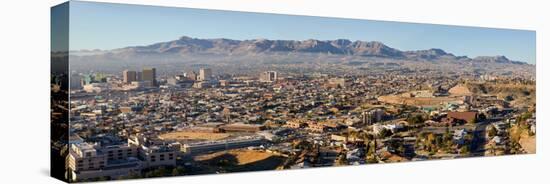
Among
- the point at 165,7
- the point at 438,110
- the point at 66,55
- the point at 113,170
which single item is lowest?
the point at 113,170

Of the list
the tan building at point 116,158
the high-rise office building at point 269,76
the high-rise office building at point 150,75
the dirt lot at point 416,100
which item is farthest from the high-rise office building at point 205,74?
the dirt lot at point 416,100

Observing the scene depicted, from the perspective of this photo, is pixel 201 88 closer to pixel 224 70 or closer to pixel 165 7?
pixel 224 70

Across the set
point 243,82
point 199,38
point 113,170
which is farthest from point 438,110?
point 113,170

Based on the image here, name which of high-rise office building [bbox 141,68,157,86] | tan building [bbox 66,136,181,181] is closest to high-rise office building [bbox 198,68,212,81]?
high-rise office building [bbox 141,68,157,86]

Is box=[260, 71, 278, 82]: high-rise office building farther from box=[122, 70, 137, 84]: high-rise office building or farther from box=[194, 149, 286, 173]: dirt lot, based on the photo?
box=[122, 70, 137, 84]: high-rise office building

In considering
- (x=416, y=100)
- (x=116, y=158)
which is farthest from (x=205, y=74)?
(x=416, y=100)

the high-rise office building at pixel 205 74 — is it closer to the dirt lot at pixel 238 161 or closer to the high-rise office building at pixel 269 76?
the high-rise office building at pixel 269 76
